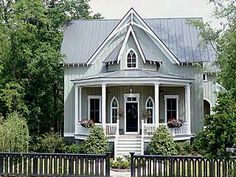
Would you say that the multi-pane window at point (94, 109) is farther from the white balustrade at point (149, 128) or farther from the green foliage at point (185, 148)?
the green foliage at point (185, 148)

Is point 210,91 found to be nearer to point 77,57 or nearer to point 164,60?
point 164,60

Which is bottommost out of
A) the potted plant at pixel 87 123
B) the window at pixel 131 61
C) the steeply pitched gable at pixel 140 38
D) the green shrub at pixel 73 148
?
the green shrub at pixel 73 148

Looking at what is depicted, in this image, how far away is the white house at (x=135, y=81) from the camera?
23.4 metres

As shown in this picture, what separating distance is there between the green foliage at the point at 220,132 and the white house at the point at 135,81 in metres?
9.87

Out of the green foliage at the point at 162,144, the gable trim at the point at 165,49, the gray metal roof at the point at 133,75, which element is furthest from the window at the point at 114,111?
the gable trim at the point at 165,49

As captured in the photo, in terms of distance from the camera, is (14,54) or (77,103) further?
(14,54)

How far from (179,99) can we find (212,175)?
12.5m

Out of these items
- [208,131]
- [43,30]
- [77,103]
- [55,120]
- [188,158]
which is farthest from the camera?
[55,120]

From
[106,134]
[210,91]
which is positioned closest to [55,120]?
[106,134]

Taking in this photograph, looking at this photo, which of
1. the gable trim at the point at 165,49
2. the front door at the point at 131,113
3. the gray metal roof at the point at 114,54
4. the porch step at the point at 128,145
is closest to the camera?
the porch step at the point at 128,145

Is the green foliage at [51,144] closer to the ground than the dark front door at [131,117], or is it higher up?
closer to the ground

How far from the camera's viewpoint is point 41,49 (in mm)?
26484

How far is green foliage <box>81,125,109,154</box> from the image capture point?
21438 mm

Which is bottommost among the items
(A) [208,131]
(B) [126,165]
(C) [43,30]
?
(B) [126,165]
